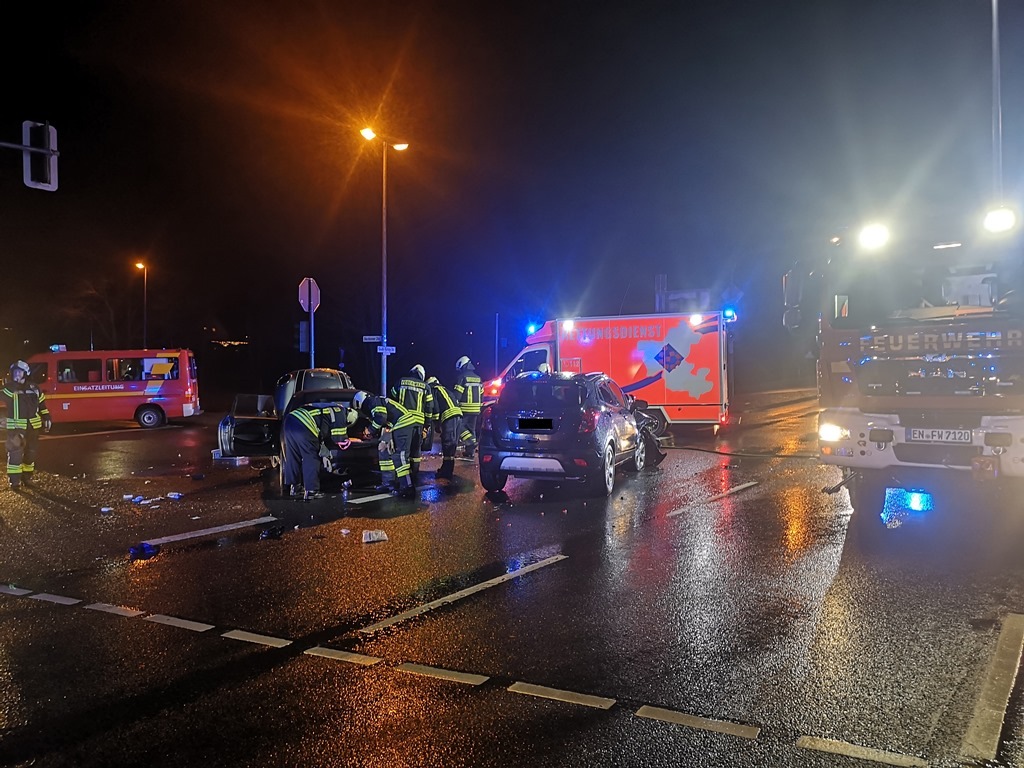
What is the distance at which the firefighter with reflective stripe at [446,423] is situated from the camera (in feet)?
39.4

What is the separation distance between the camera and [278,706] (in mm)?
3818

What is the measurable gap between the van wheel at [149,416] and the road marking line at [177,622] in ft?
60.0

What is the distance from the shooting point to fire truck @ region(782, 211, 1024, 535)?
739cm

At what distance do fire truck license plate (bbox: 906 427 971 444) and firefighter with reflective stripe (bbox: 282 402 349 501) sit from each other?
6.43 metres

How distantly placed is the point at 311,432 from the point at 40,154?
26.4 feet

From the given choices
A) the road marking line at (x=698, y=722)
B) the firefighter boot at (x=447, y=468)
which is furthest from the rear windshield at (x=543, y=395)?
the road marking line at (x=698, y=722)

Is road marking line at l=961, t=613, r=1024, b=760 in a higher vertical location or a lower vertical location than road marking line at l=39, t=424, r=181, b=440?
lower

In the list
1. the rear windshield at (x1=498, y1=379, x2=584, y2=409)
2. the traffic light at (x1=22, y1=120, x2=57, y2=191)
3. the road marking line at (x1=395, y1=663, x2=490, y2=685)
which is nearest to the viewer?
the road marking line at (x1=395, y1=663, x2=490, y2=685)

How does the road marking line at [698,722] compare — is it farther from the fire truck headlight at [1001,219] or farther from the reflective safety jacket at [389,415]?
the reflective safety jacket at [389,415]

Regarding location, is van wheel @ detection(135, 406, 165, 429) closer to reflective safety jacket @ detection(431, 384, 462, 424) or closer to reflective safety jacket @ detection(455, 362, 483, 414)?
reflective safety jacket @ detection(455, 362, 483, 414)

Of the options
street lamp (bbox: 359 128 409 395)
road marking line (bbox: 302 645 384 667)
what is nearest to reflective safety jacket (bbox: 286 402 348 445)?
road marking line (bbox: 302 645 384 667)

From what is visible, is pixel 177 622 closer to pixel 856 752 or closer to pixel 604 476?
pixel 856 752

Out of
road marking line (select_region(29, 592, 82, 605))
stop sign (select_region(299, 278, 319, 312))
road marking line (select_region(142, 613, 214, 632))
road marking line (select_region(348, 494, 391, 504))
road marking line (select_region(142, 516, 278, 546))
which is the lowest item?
road marking line (select_region(142, 613, 214, 632))

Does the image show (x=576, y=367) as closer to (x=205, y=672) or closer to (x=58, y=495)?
(x=58, y=495)
